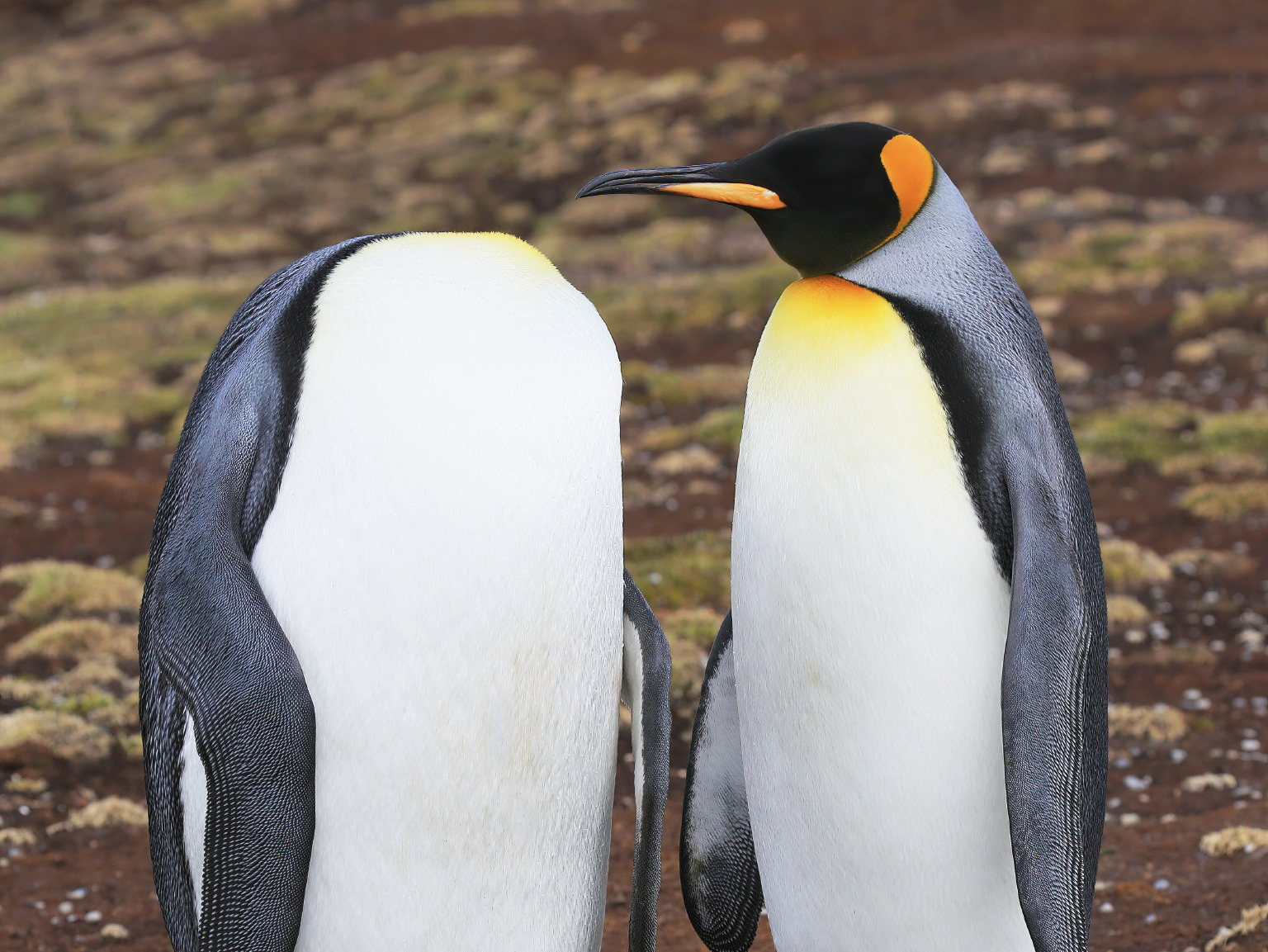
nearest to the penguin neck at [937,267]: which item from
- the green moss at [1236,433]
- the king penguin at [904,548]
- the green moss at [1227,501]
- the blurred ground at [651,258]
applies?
the king penguin at [904,548]

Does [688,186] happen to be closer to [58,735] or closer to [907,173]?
[907,173]

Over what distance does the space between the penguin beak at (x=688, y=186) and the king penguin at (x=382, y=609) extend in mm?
341

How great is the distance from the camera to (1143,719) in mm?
6219

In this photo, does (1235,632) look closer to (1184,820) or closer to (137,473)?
(1184,820)

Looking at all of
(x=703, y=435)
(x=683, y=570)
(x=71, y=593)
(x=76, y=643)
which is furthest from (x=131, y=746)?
(x=703, y=435)

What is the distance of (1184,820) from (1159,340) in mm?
9069

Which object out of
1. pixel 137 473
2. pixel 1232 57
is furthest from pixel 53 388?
pixel 1232 57

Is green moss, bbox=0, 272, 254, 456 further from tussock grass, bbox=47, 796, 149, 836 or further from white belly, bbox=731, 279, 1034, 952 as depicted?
white belly, bbox=731, 279, 1034, 952

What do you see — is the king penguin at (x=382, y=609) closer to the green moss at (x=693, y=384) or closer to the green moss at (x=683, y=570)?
the green moss at (x=683, y=570)

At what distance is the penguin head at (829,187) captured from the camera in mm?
2900

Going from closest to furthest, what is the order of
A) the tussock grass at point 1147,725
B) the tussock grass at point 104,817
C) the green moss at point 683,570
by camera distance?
the tussock grass at point 104,817
the tussock grass at point 1147,725
the green moss at point 683,570

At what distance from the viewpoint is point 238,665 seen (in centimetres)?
254

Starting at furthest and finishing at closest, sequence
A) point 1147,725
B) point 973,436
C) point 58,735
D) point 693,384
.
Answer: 1. point 693,384
2. point 1147,725
3. point 58,735
4. point 973,436

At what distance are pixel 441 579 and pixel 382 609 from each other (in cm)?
12
